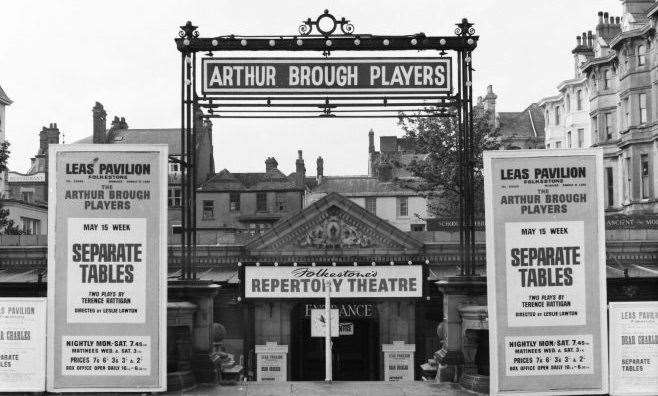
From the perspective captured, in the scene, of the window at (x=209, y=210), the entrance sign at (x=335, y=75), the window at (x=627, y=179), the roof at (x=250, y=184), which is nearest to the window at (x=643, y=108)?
the window at (x=627, y=179)

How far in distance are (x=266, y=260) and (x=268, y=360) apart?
382cm

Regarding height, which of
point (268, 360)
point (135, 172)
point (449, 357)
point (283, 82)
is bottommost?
point (268, 360)

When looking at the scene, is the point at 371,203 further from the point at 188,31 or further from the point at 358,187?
the point at 188,31

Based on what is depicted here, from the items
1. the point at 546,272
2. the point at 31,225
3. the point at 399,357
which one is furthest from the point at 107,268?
the point at 31,225

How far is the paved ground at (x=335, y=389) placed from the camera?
1288 cm

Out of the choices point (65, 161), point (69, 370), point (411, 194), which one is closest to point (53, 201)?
point (65, 161)

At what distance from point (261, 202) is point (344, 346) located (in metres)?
35.9

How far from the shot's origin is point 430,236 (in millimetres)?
33125

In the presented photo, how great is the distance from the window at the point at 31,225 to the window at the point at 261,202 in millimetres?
17188

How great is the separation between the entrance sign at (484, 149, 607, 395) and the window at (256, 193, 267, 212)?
55622mm

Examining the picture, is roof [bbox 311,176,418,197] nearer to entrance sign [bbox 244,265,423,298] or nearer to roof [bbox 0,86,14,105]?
roof [bbox 0,86,14,105]

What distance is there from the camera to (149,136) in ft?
242

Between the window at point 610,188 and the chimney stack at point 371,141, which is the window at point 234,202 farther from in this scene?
the window at point 610,188

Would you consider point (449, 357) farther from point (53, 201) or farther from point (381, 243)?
point (381, 243)
